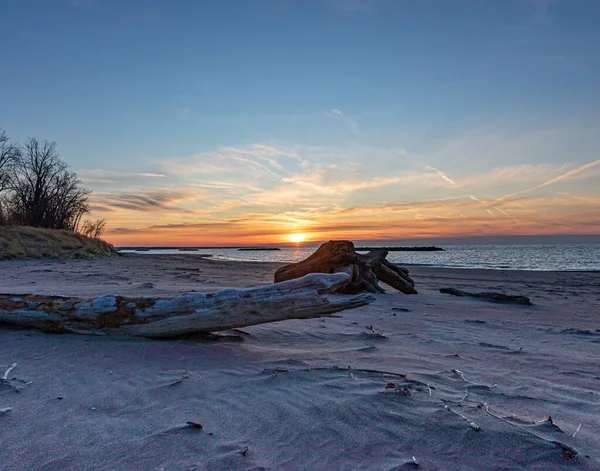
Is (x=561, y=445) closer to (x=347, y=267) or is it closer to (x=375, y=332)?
(x=375, y=332)

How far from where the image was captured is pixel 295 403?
2381 mm

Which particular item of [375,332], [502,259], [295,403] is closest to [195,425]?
[295,403]

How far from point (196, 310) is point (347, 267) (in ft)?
14.9

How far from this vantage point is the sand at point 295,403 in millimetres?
1824

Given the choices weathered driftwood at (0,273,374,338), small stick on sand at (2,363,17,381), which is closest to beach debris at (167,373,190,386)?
weathered driftwood at (0,273,374,338)

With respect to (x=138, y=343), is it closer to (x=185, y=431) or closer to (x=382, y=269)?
(x=185, y=431)

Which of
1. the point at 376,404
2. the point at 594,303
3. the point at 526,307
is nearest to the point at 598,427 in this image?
the point at 376,404

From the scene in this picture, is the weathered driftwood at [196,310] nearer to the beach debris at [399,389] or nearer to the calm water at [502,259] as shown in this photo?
the beach debris at [399,389]

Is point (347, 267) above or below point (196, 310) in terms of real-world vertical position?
above

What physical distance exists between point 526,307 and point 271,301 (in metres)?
5.75

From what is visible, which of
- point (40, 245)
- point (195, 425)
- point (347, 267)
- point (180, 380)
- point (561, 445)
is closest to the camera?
point (561, 445)

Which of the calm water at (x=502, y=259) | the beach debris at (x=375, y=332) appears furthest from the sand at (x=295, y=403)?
the calm water at (x=502, y=259)

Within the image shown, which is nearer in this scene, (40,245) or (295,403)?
(295,403)

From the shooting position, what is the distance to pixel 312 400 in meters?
2.42
